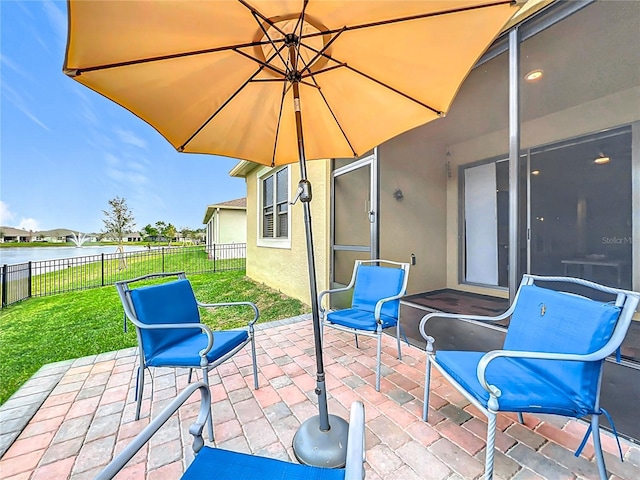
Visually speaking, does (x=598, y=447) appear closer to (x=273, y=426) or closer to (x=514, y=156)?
(x=273, y=426)

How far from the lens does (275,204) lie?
7035 millimetres

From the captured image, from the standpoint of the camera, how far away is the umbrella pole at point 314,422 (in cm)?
154

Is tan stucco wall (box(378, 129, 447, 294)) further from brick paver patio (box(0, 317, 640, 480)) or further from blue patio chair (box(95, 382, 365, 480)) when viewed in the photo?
blue patio chair (box(95, 382, 365, 480))

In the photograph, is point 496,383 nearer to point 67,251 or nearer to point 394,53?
point 394,53

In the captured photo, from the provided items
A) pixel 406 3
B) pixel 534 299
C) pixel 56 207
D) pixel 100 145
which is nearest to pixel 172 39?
pixel 406 3

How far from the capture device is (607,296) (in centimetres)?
315

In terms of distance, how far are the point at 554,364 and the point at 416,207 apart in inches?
132

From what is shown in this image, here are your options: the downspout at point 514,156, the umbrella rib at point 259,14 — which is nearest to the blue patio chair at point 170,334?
the umbrella rib at point 259,14

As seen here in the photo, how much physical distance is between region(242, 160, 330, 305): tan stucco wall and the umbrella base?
9.54 ft

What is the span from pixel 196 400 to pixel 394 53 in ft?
9.22

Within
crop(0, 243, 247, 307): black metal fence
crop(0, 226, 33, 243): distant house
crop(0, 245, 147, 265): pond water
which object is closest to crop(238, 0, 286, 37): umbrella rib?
crop(0, 226, 33, 243): distant house

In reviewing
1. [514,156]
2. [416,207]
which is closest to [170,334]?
[514,156]

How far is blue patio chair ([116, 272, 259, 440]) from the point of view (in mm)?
1883

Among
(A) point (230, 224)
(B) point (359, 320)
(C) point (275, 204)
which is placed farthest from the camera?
(A) point (230, 224)
